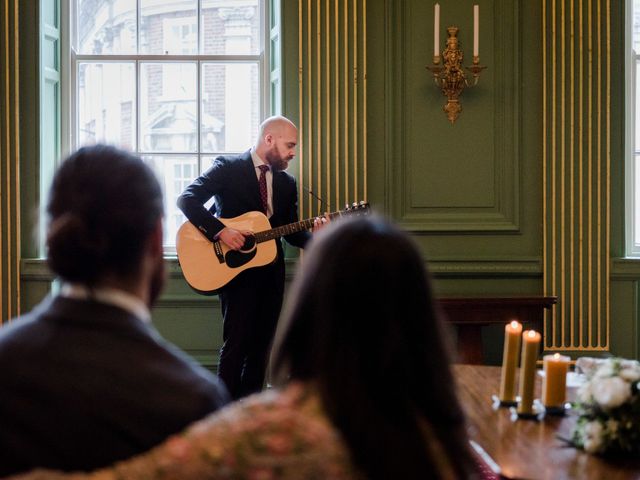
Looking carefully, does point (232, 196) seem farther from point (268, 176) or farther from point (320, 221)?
point (320, 221)

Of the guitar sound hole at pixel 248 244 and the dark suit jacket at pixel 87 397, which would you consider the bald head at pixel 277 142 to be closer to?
the guitar sound hole at pixel 248 244

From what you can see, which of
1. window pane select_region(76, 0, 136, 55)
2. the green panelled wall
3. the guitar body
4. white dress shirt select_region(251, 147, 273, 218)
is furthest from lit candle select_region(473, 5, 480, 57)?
window pane select_region(76, 0, 136, 55)

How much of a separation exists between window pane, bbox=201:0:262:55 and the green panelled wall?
0.32 meters

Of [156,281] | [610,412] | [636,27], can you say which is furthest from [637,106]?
[156,281]

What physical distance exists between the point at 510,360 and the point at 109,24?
3517 millimetres

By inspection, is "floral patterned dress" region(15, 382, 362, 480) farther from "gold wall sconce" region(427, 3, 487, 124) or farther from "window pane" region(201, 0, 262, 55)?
"window pane" region(201, 0, 262, 55)

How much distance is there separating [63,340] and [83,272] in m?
0.09

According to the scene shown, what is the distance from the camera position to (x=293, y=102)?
4.42 meters

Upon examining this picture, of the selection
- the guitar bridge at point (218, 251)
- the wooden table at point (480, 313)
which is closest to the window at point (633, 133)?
the wooden table at point (480, 313)

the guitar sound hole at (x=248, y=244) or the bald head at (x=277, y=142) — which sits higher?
the bald head at (x=277, y=142)

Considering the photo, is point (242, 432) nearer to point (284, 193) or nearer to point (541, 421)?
point (541, 421)

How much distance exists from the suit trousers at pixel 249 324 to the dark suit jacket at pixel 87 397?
2.79m

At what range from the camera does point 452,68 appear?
4.32 m

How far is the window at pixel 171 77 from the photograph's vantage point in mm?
4668
